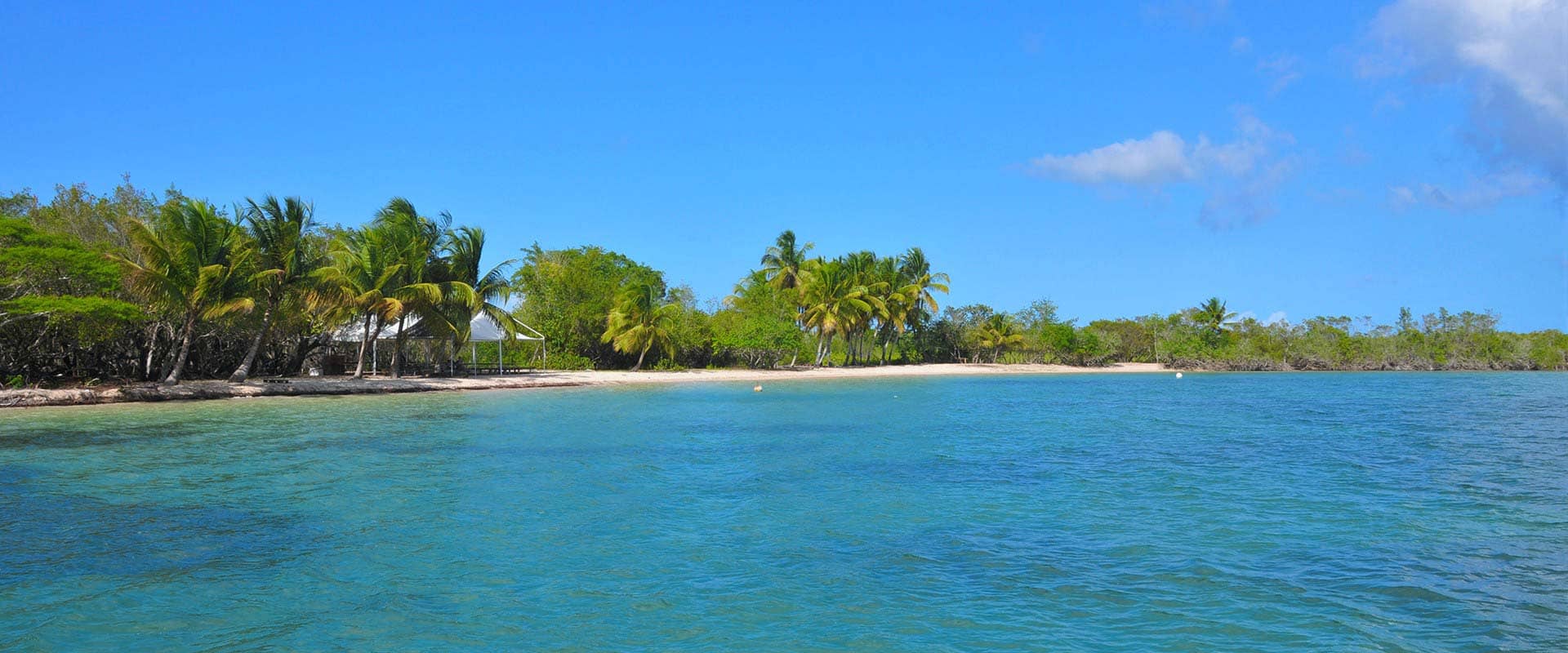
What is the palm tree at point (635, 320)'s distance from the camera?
131ft

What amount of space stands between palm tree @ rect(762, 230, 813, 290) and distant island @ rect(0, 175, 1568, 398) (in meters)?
0.12

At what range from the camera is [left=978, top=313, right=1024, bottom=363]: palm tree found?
60844 mm

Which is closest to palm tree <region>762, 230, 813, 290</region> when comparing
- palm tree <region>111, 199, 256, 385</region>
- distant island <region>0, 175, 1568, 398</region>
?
distant island <region>0, 175, 1568, 398</region>

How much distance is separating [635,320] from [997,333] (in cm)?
2935

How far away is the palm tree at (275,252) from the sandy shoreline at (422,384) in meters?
1.58

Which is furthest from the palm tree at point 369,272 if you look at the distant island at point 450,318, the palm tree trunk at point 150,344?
the palm tree trunk at point 150,344

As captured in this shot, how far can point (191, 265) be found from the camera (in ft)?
78.2

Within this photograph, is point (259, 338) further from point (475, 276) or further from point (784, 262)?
point (784, 262)

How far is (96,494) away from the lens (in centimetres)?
1021

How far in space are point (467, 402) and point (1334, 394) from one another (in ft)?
104

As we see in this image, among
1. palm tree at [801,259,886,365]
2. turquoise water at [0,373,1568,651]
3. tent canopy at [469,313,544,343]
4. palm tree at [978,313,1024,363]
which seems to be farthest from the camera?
palm tree at [978,313,1024,363]

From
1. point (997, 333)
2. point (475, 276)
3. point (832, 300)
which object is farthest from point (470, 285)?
point (997, 333)

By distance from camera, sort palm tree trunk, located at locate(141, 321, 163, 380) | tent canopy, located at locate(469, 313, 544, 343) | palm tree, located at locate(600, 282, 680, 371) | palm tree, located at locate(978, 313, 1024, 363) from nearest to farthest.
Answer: palm tree trunk, located at locate(141, 321, 163, 380)
tent canopy, located at locate(469, 313, 544, 343)
palm tree, located at locate(600, 282, 680, 371)
palm tree, located at locate(978, 313, 1024, 363)

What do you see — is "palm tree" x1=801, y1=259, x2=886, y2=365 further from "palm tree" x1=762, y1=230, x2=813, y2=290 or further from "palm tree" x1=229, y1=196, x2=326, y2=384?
"palm tree" x1=229, y1=196, x2=326, y2=384
